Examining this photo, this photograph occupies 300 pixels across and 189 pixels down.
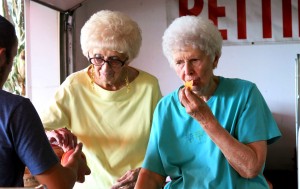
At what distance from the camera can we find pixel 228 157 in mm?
1282

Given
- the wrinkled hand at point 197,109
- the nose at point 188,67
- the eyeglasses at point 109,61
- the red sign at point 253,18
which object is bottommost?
the wrinkled hand at point 197,109

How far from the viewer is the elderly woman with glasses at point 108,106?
1.70 meters

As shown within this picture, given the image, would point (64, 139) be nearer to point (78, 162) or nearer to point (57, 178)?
point (78, 162)

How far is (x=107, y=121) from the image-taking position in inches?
Answer: 68.7

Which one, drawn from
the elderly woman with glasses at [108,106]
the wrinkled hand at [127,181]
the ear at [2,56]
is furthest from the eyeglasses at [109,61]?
the ear at [2,56]

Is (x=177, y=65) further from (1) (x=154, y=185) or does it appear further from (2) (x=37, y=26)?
(2) (x=37, y=26)

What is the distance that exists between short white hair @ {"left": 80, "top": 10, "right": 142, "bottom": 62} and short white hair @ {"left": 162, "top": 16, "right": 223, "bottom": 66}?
283 millimetres

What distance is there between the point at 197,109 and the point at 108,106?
0.55 m

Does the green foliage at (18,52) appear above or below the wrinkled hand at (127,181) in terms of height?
above

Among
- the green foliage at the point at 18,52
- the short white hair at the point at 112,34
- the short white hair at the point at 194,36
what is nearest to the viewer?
the short white hair at the point at 194,36

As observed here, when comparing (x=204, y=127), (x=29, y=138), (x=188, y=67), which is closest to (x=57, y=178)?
(x=29, y=138)

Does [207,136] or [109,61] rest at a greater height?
[109,61]

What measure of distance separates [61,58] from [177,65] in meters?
2.14

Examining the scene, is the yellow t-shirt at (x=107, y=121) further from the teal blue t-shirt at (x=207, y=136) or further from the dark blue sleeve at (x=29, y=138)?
the dark blue sleeve at (x=29, y=138)
